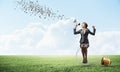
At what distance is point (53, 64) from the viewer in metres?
6.71

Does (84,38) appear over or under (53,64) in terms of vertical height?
over

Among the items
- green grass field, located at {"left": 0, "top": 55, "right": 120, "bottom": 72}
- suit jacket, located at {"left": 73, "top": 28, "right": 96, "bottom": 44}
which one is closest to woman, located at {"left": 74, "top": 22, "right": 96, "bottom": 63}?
suit jacket, located at {"left": 73, "top": 28, "right": 96, "bottom": 44}

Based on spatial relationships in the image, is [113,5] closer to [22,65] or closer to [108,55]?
[108,55]

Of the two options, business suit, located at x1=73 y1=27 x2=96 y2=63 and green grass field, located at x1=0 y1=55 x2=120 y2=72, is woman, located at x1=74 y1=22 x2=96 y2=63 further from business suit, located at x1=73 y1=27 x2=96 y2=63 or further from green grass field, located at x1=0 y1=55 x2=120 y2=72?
green grass field, located at x1=0 y1=55 x2=120 y2=72

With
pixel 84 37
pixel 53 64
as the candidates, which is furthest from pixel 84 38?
pixel 53 64

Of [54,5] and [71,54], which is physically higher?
[54,5]

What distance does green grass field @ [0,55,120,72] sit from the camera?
251 inches

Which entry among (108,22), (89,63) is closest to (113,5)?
(108,22)

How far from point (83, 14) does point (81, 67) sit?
4.55 feet

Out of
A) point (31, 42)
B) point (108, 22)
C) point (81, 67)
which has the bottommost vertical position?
point (81, 67)

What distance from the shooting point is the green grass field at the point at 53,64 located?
638 centimetres

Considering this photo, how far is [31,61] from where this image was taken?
281 inches

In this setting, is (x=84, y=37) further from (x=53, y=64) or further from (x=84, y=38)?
(x=53, y=64)

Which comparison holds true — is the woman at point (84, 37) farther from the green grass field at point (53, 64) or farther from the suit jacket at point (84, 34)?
the green grass field at point (53, 64)
